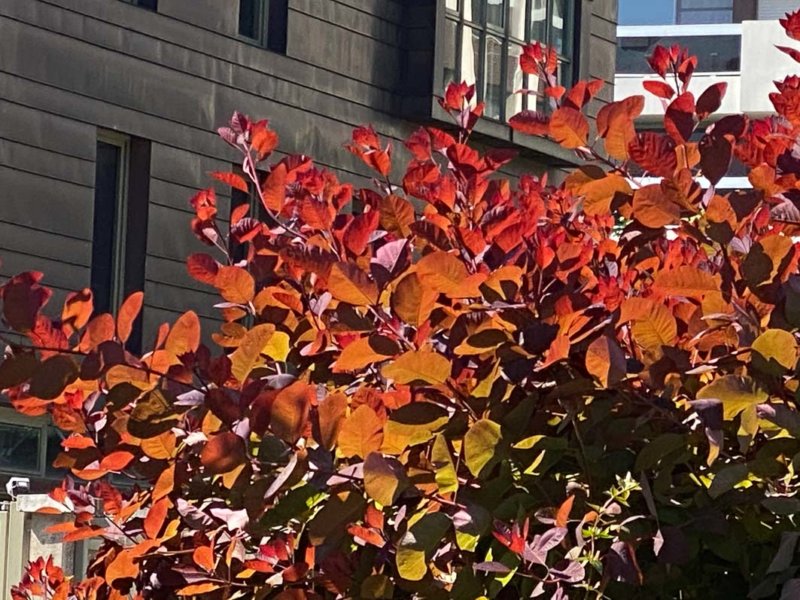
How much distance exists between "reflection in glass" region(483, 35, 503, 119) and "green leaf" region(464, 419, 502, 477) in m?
15.3

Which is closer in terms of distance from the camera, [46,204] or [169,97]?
[46,204]

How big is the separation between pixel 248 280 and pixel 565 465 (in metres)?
0.49

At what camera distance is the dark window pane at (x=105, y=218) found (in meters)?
13.9

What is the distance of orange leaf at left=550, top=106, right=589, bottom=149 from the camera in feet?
7.41

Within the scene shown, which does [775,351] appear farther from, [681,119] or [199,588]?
[199,588]

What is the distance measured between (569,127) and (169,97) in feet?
40.3

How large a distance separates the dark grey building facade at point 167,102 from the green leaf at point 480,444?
10.6 meters

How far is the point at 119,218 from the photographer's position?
46.4ft

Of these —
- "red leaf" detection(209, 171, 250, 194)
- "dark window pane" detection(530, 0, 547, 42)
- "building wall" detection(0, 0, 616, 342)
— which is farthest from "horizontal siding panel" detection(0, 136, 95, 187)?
"red leaf" detection(209, 171, 250, 194)

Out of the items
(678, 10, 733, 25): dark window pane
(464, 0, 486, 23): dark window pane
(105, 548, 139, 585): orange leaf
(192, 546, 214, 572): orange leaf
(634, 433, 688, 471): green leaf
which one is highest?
(678, 10, 733, 25): dark window pane

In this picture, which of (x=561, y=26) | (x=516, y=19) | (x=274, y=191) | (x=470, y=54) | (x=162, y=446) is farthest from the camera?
(x=561, y=26)

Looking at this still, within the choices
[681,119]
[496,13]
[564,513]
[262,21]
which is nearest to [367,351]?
[564,513]

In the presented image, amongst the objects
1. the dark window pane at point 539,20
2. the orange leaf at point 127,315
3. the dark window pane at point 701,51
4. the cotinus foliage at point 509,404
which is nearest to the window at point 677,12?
the dark window pane at point 701,51

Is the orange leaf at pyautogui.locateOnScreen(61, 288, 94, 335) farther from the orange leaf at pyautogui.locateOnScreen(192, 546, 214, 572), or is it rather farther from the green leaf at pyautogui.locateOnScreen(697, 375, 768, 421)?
the green leaf at pyautogui.locateOnScreen(697, 375, 768, 421)
